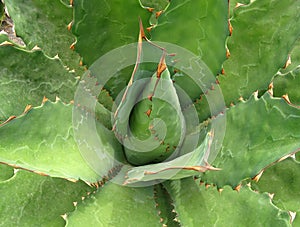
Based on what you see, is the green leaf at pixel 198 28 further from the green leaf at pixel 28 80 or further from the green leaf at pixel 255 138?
the green leaf at pixel 28 80

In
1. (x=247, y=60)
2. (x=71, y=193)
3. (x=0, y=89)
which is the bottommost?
(x=71, y=193)

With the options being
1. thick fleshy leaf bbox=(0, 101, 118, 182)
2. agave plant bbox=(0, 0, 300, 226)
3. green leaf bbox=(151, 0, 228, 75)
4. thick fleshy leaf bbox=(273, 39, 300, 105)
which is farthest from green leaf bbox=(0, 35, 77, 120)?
thick fleshy leaf bbox=(273, 39, 300, 105)

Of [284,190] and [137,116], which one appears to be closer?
[137,116]

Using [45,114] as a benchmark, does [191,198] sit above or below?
below

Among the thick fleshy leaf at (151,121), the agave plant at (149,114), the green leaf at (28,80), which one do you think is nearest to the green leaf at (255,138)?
the agave plant at (149,114)

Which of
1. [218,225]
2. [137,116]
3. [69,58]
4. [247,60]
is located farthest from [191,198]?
[69,58]

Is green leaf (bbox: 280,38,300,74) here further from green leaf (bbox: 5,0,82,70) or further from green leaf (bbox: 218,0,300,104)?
green leaf (bbox: 5,0,82,70)

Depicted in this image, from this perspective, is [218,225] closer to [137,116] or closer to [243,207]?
[243,207]
